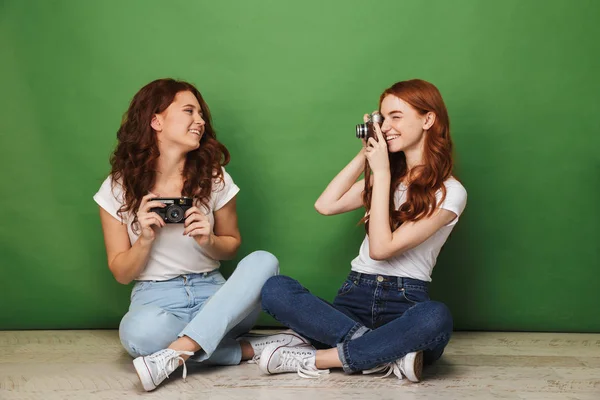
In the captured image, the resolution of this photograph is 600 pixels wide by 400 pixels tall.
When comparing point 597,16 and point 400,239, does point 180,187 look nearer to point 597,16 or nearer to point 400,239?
point 400,239

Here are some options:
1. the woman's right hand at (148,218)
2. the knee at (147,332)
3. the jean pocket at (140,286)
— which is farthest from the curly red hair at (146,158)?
the knee at (147,332)

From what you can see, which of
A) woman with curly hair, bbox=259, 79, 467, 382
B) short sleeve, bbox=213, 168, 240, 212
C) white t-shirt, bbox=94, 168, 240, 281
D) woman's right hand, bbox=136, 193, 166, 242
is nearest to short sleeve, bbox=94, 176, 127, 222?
white t-shirt, bbox=94, 168, 240, 281

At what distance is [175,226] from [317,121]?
0.65 metres

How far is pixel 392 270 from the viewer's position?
2.04 metres

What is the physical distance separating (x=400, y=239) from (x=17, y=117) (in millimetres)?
1450

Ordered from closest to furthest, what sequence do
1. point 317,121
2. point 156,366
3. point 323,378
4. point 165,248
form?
point 156,366, point 323,378, point 165,248, point 317,121

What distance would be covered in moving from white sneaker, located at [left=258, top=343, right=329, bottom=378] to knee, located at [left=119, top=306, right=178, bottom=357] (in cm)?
28

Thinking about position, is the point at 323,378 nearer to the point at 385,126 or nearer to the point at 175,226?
the point at 175,226

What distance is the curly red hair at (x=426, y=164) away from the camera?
2002 mm

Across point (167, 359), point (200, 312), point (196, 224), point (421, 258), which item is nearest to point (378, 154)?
point (421, 258)

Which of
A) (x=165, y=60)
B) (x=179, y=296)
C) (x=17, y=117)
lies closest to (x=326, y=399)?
(x=179, y=296)

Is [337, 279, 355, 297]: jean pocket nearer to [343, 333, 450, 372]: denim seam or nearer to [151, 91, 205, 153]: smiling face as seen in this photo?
[343, 333, 450, 372]: denim seam

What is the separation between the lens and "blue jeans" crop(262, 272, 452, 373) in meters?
1.84

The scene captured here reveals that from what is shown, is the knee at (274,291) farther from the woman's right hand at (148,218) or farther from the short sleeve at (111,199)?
the short sleeve at (111,199)
